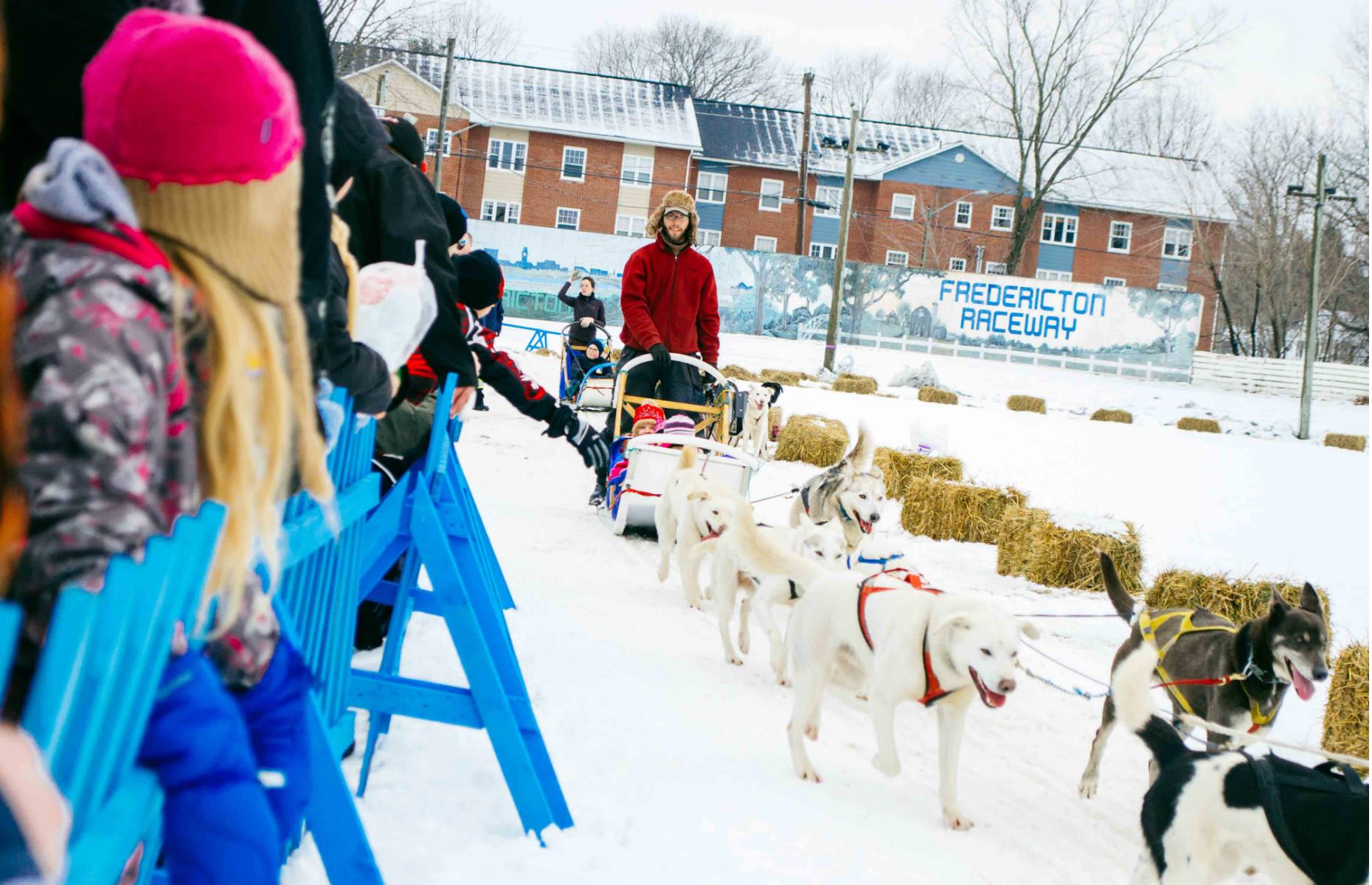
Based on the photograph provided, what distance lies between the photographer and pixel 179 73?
1174 millimetres

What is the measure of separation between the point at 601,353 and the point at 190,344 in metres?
14.4

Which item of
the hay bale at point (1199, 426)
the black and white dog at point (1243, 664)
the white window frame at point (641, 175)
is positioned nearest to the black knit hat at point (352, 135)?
the black and white dog at point (1243, 664)

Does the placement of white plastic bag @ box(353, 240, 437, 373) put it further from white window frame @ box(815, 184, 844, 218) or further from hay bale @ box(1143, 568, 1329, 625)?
white window frame @ box(815, 184, 844, 218)

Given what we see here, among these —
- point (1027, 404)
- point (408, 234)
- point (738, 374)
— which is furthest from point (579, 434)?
point (1027, 404)

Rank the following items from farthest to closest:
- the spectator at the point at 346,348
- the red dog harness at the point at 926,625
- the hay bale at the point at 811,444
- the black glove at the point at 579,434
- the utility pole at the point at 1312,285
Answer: the utility pole at the point at 1312,285
the hay bale at the point at 811,444
the black glove at the point at 579,434
the red dog harness at the point at 926,625
the spectator at the point at 346,348

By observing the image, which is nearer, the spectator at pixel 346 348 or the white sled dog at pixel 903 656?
the spectator at pixel 346 348

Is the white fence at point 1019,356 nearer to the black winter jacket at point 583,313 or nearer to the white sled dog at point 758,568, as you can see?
the black winter jacket at point 583,313

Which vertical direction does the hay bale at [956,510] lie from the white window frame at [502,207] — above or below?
below

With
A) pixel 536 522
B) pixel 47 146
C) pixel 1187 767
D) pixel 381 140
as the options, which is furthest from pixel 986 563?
pixel 47 146

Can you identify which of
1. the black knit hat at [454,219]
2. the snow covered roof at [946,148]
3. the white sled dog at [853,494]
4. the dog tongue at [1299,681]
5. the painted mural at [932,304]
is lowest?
the dog tongue at [1299,681]

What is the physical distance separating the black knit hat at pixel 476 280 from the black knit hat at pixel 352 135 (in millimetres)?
1335

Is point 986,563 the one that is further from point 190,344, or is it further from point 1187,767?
point 190,344

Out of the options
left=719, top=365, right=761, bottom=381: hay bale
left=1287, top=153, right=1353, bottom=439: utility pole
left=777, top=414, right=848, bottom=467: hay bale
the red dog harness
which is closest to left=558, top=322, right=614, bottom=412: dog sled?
left=777, top=414, right=848, bottom=467: hay bale

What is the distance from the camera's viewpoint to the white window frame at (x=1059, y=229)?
4800 cm
